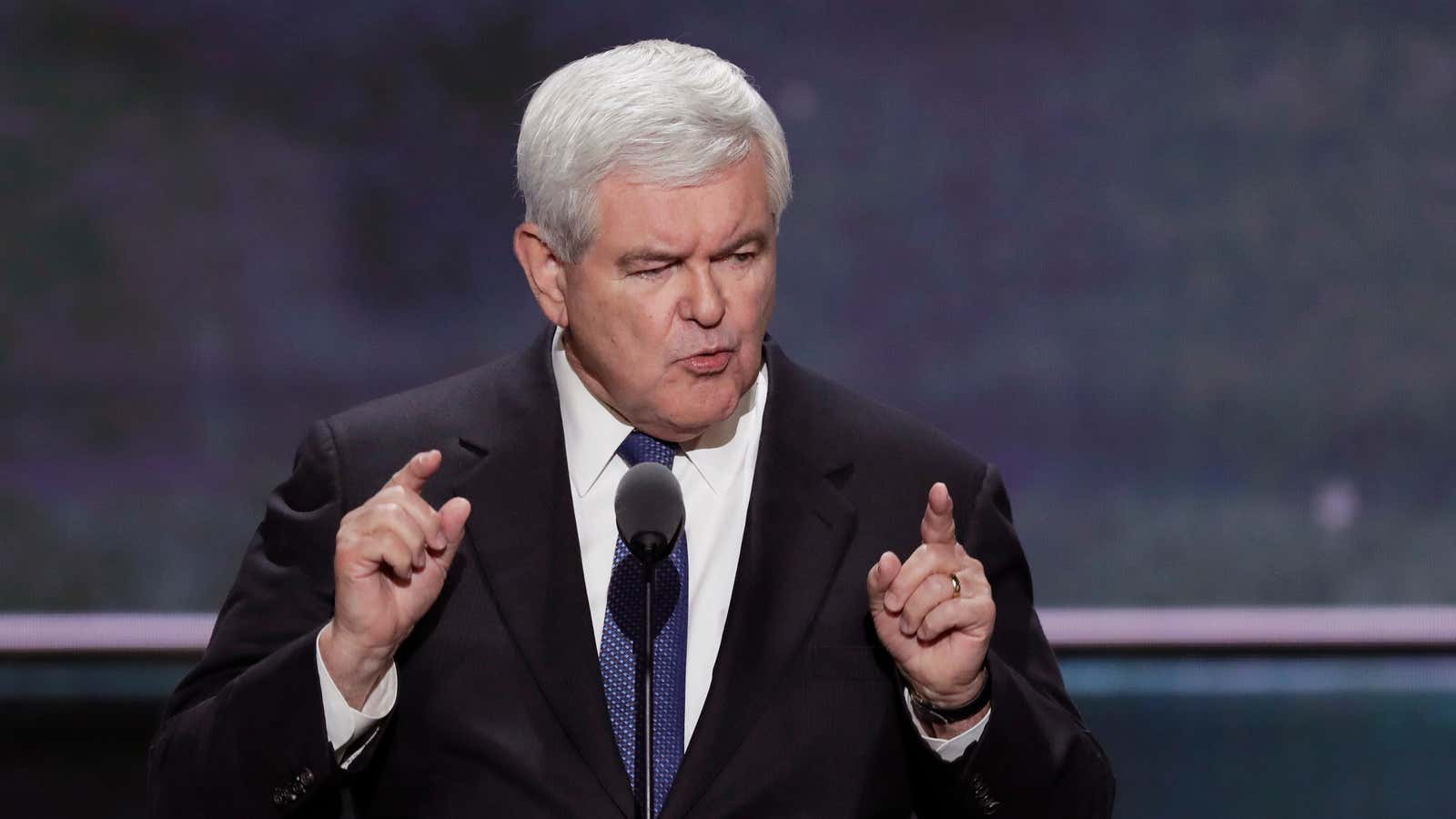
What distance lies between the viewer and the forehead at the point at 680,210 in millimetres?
1771

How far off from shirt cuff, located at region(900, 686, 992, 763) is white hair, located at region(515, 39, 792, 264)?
0.58 meters

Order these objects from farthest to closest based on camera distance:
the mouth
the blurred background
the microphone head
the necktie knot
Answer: the blurred background → the necktie knot → the mouth → the microphone head

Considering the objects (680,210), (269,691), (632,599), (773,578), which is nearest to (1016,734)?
(773,578)

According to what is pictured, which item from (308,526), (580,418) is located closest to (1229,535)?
(580,418)

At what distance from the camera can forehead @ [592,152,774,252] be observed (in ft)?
5.81

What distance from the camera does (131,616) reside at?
357cm

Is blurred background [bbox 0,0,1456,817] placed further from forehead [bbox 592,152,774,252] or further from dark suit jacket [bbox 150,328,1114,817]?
forehead [bbox 592,152,774,252]

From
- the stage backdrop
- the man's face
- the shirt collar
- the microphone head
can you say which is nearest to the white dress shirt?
the shirt collar

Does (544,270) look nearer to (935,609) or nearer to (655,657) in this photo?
(655,657)

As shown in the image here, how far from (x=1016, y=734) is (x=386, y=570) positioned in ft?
2.19

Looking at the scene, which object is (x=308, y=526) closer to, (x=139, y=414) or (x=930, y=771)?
(x=930, y=771)

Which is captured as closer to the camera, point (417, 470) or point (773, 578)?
point (417, 470)

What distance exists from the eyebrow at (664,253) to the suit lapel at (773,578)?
0.28 meters

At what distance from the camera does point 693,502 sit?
6.46 feet
